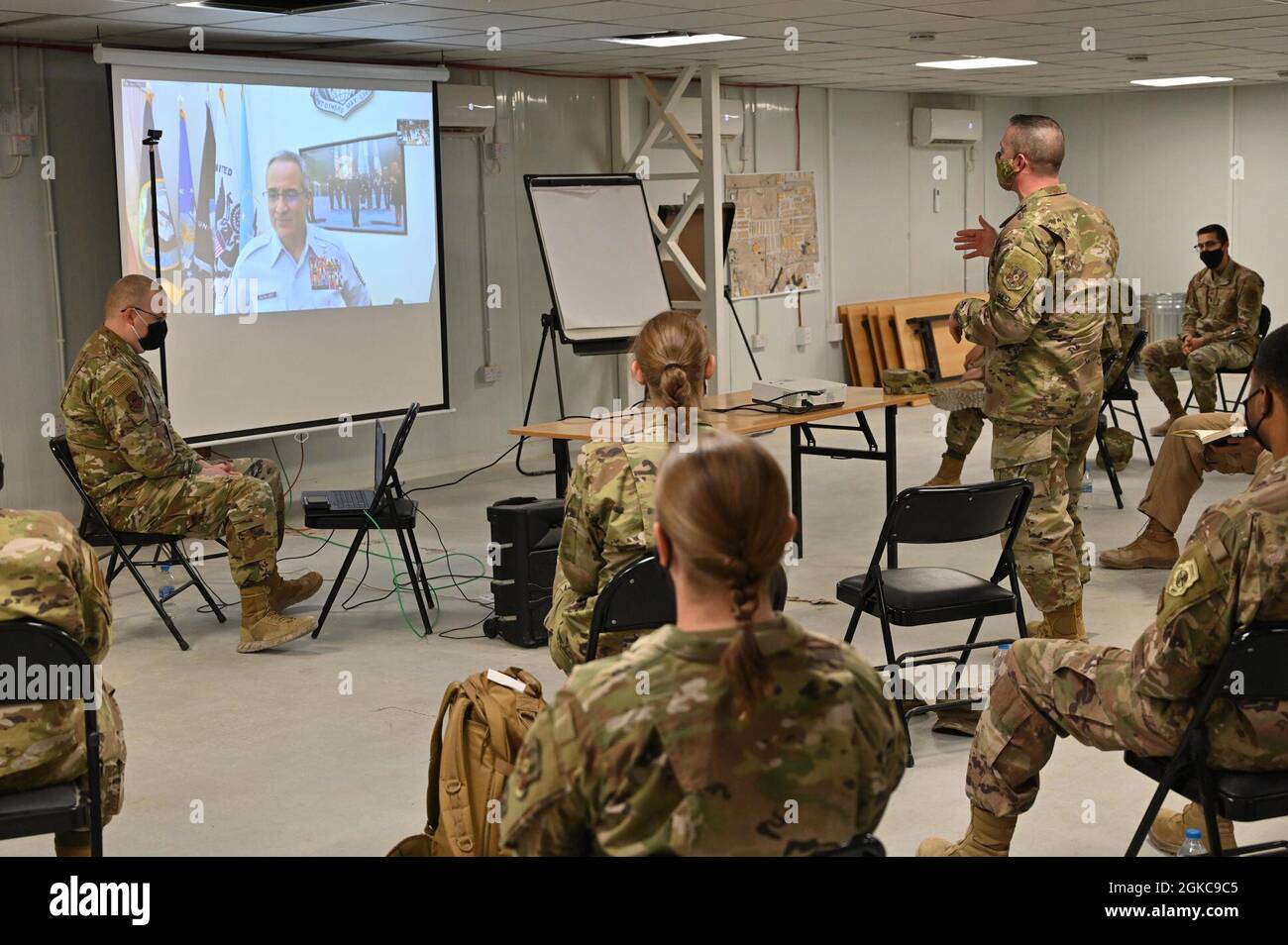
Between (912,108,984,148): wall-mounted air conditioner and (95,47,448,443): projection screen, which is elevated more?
(912,108,984,148): wall-mounted air conditioner

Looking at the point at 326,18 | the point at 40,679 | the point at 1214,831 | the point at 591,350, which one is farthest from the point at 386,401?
the point at 1214,831

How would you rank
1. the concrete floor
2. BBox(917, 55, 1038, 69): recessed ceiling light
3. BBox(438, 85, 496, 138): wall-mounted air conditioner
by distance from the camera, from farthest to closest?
BBox(917, 55, 1038, 69): recessed ceiling light < BBox(438, 85, 496, 138): wall-mounted air conditioner < the concrete floor

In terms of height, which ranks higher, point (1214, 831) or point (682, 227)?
point (682, 227)

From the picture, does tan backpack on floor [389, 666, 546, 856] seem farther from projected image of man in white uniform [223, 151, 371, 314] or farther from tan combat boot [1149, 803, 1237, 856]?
projected image of man in white uniform [223, 151, 371, 314]

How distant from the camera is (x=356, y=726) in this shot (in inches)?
178

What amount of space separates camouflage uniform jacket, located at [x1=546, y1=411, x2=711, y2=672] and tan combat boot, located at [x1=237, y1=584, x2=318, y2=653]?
2122mm

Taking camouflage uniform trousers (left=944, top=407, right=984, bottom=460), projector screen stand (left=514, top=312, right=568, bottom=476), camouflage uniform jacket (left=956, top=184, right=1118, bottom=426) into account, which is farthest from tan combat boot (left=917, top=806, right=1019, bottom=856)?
projector screen stand (left=514, top=312, right=568, bottom=476)

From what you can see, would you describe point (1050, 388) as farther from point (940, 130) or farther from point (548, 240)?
point (940, 130)

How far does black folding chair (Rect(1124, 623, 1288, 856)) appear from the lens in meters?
2.59

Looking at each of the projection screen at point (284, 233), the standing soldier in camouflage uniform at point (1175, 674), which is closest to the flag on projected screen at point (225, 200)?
the projection screen at point (284, 233)

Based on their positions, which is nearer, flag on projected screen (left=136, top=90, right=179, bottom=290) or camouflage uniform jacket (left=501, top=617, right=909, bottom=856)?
camouflage uniform jacket (left=501, top=617, right=909, bottom=856)

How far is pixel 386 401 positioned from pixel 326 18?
2.46 metres

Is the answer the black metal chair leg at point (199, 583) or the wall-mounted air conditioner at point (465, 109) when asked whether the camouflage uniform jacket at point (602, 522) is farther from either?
the wall-mounted air conditioner at point (465, 109)
